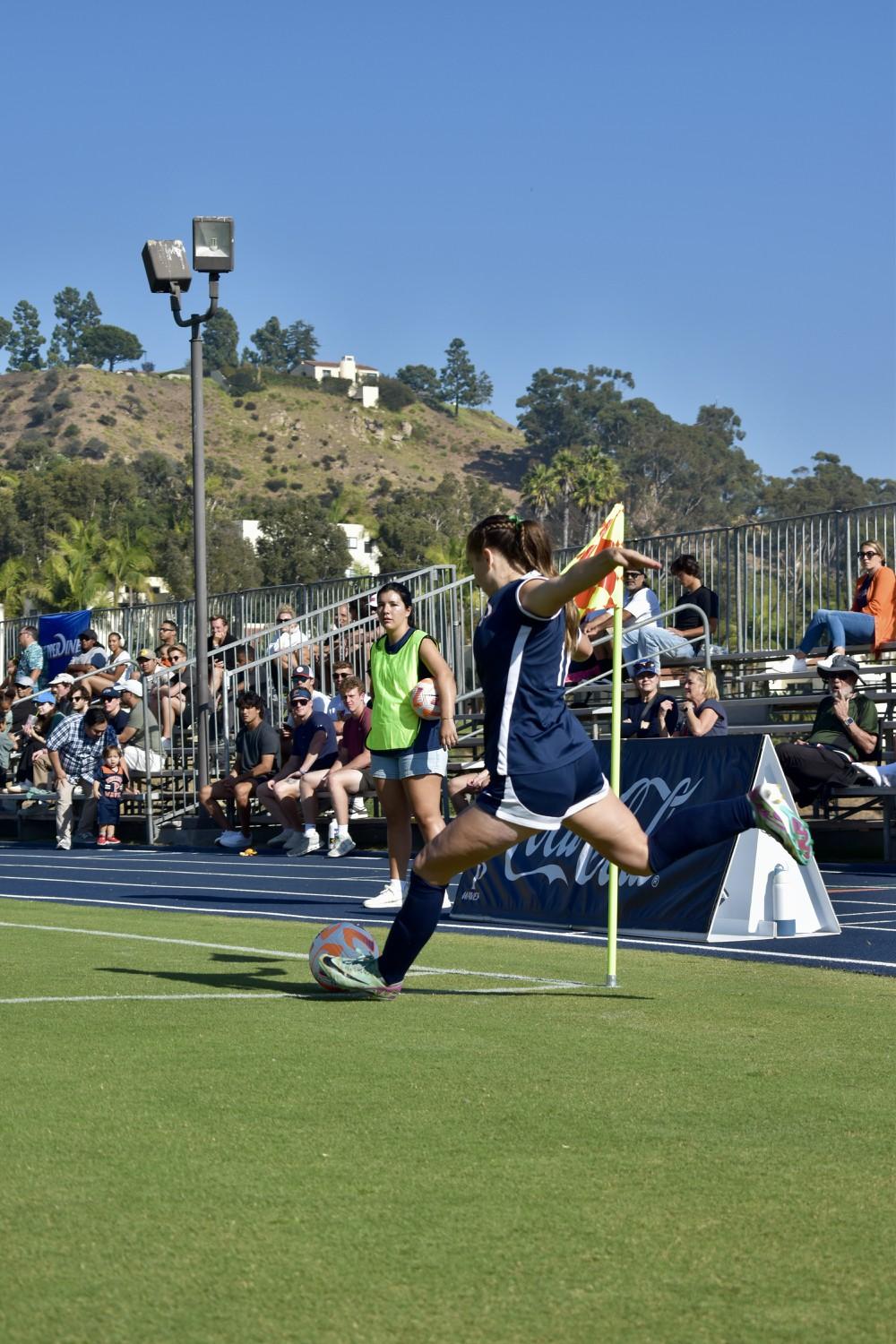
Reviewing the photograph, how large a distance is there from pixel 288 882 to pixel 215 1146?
11.1 m

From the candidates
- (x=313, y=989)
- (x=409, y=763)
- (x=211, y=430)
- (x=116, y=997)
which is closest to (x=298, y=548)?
(x=211, y=430)

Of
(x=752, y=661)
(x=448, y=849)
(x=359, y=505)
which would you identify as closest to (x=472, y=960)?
(x=448, y=849)

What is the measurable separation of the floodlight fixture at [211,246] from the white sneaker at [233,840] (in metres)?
6.77

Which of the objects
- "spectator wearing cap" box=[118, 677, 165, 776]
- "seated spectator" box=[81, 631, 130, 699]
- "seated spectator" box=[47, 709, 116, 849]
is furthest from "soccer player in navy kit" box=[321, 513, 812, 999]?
"seated spectator" box=[81, 631, 130, 699]

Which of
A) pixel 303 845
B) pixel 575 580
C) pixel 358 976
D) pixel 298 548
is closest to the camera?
pixel 575 580

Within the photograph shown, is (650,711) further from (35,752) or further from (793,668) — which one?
(35,752)

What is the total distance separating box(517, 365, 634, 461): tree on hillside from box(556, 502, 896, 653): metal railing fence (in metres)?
168

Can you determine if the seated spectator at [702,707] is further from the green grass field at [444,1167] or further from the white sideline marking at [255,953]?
the green grass field at [444,1167]

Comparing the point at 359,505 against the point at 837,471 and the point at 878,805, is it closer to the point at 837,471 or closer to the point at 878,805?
the point at 837,471

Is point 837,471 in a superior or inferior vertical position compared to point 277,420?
inferior

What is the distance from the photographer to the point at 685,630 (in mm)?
19281

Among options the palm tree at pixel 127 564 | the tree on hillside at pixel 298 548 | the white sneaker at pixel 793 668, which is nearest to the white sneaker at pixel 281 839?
the white sneaker at pixel 793 668

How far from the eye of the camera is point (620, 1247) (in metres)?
3.43

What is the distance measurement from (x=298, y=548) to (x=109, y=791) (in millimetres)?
84004
